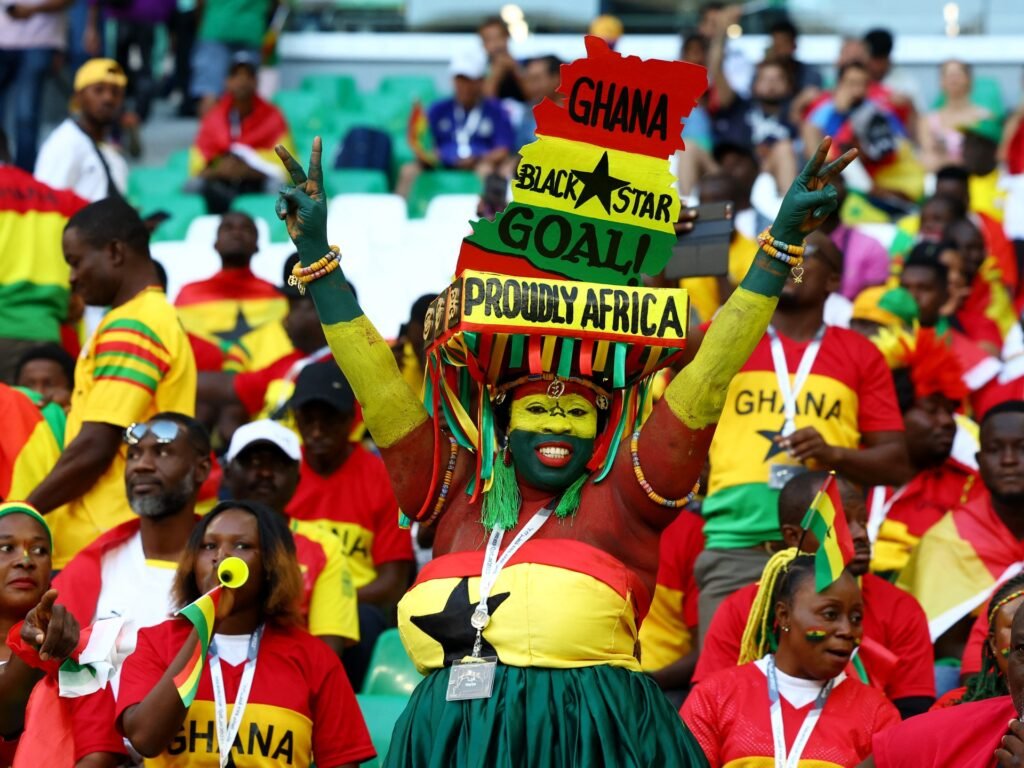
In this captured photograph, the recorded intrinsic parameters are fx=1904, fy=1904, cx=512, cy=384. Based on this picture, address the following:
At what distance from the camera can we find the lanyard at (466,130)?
12.8 meters

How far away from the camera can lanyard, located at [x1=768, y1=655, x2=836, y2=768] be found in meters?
5.38

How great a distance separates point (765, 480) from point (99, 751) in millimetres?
2478

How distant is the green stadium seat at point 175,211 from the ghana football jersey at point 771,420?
18.9ft

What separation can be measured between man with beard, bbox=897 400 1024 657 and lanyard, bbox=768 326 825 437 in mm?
→ 689

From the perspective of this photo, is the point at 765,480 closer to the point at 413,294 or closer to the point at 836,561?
the point at 836,561

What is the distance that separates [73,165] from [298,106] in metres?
5.54

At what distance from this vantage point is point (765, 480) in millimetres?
6598

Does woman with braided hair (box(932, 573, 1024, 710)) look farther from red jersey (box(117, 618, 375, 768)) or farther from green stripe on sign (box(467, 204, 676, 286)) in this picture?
red jersey (box(117, 618, 375, 768))

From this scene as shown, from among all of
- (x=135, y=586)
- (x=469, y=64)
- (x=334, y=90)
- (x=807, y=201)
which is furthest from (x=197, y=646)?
(x=334, y=90)

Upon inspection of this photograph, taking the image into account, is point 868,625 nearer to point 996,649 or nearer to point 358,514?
point 996,649

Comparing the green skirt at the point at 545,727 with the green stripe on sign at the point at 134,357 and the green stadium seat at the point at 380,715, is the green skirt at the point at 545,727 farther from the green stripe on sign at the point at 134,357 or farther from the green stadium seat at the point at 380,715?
the green stripe on sign at the point at 134,357

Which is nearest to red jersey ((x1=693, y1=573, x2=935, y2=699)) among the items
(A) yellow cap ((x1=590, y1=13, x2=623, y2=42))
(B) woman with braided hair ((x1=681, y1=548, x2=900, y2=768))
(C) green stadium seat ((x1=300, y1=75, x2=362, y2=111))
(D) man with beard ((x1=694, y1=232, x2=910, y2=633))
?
(B) woman with braided hair ((x1=681, y1=548, x2=900, y2=768))

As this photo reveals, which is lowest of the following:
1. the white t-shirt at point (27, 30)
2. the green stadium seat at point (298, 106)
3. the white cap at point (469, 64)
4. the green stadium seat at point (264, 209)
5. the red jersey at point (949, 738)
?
the red jersey at point (949, 738)

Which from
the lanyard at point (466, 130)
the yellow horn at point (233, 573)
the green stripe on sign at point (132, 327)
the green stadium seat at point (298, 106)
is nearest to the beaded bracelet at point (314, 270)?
the yellow horn at point (233, 573)
